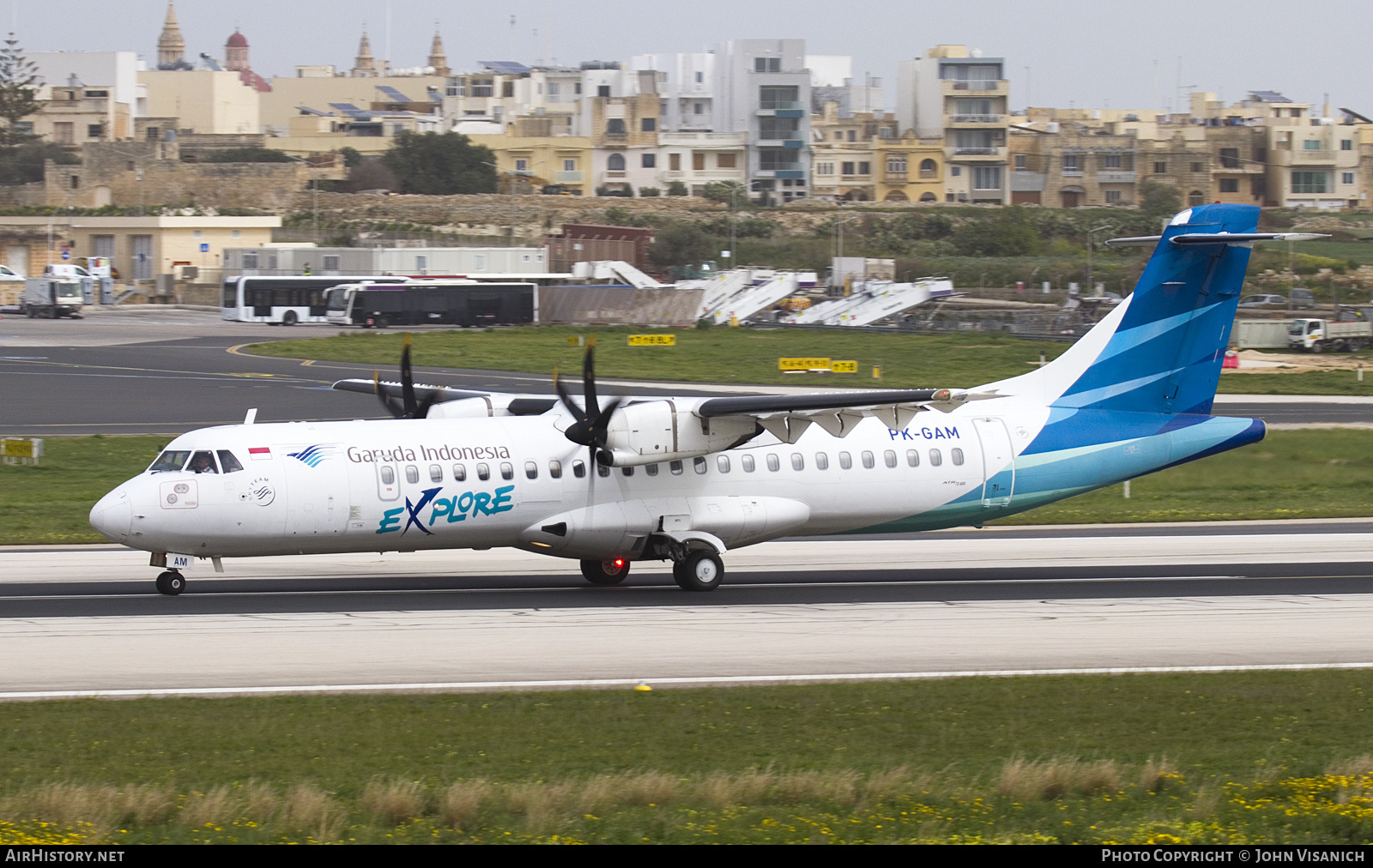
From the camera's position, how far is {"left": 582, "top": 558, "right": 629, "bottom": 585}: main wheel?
2695 centimetres

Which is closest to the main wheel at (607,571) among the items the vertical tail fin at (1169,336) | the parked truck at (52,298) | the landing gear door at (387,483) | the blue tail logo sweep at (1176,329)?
the landing gear door at (387,483)

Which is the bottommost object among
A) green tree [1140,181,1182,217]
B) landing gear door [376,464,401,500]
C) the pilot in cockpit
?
landing gear door [376,464,401,500]

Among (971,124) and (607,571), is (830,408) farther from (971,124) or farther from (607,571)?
(971,124)

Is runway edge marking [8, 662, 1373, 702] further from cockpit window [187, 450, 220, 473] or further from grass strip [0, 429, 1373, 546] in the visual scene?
grass strip [0, 429, 1373, 546]

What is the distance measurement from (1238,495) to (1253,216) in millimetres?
12834

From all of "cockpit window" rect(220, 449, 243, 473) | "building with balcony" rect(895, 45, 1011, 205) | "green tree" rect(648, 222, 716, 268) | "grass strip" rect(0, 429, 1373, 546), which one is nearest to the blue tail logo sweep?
"grass strip" rect(0, 429, 1373, 546)

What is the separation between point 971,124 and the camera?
166 meters

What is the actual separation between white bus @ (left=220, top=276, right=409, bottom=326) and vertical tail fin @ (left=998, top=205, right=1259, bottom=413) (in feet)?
245

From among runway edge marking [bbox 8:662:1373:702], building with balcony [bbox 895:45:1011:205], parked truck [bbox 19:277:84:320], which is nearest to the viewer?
runway edge marking [bbox 8:662:1373:702]

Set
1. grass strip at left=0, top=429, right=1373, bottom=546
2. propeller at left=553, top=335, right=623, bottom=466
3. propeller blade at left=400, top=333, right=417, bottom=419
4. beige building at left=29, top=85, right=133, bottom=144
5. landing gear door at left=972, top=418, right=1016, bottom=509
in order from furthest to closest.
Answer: beige building at left=29, top=85, right=133, bottom=144, grass strip at left=0, top=429, right=1373, bottom=546, propeller blade at left=400, top=333, right=417, bottom=419, landing gear door at left=972, top=418, right=1016, bottom=509, propeller at left=553, top=335, right=623, bottom=466

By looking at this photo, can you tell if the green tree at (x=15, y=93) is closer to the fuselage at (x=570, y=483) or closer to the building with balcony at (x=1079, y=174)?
the building with balcony at (x=1079, y=174)

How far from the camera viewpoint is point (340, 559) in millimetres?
30062

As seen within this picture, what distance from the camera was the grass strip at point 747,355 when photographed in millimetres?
64062

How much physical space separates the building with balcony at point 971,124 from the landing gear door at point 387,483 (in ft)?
490
